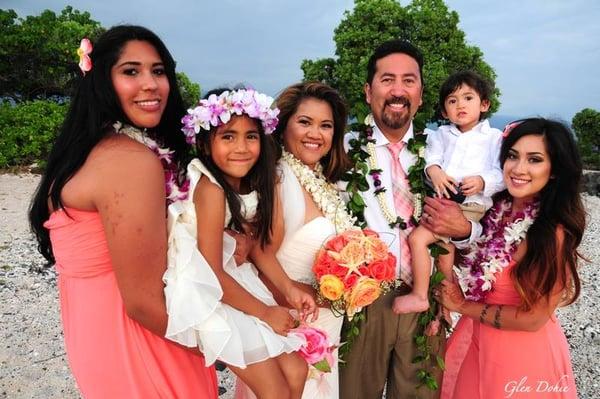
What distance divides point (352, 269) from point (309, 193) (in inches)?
30.3

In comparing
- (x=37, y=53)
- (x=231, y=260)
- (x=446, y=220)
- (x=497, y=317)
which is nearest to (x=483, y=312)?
(x=497, y=317)

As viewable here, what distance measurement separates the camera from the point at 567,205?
11.0 feet

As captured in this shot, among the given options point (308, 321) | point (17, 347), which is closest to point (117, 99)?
point (308, 321)

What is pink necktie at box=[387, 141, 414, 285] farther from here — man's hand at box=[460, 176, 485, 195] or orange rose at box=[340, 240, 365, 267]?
orange rose at box=[340, 240, 365, 267]

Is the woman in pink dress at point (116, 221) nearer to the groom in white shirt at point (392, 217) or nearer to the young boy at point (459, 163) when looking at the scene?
the groom in white shirt at point (392, 217)

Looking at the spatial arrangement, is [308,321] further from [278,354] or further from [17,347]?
[17,347]

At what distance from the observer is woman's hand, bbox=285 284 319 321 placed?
3.35 m

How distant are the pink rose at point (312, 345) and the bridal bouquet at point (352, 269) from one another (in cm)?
27

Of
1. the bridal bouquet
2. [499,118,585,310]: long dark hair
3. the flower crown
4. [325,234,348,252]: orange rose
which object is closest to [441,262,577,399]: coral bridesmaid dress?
[499,118,585,310]: long dark hair

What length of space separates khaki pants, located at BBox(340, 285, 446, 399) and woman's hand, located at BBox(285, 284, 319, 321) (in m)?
0.87

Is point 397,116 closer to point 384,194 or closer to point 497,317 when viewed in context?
point 384,194

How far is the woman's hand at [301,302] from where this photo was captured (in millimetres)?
3354

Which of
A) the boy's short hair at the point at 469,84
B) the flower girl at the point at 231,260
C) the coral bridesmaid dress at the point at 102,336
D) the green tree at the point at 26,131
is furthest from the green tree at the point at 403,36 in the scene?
the coral bridesmaid dress at the point at 102,336

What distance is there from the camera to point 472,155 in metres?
4.28
